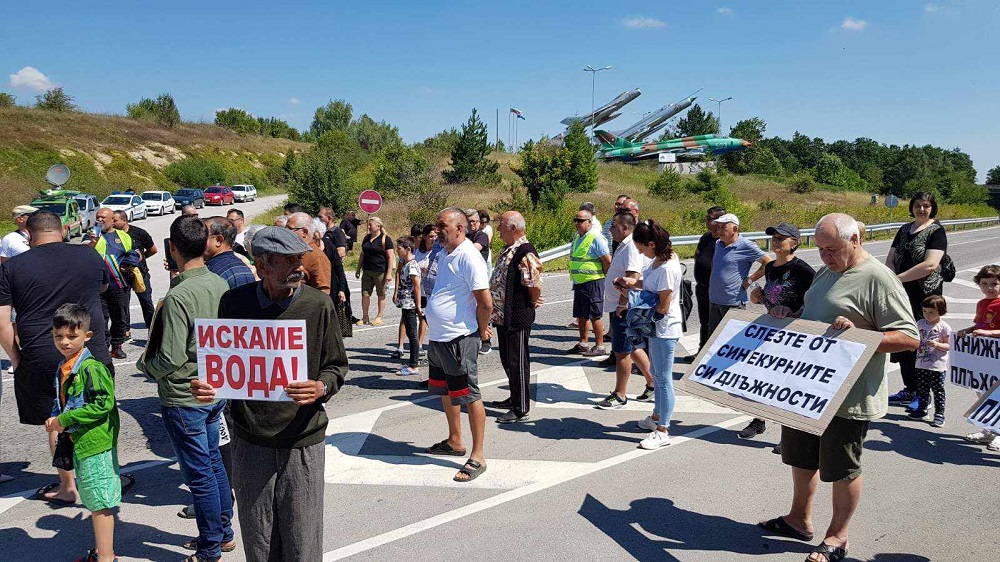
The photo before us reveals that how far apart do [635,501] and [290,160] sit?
166ft

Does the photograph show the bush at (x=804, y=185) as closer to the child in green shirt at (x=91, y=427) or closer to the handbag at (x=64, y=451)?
the child in green shirt at (x=91, y=427)

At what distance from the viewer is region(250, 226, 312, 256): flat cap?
9.35 feet

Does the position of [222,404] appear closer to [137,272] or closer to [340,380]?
[340,380]

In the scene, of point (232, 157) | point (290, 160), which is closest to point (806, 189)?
point (290, 160)

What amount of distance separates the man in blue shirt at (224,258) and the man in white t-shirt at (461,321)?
4.67ft

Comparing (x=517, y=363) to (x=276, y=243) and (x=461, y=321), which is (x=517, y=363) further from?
(x=276, y=243)

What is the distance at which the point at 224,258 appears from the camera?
14.7ft

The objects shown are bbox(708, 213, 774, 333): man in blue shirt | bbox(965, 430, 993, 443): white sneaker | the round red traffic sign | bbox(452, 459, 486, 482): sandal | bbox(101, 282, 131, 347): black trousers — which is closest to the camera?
bbox(452, 459, 486, 482): sandal

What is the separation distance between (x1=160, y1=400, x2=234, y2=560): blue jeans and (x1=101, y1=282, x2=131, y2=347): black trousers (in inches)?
230

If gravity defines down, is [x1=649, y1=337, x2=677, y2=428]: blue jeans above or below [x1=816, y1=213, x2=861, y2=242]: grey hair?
below

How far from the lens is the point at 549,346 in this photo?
966 cm

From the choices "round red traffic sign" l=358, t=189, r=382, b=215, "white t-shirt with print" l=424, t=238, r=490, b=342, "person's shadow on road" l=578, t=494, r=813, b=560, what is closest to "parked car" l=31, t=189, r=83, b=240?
"round red traffic sign" l=358, t=189, r=382, b=215

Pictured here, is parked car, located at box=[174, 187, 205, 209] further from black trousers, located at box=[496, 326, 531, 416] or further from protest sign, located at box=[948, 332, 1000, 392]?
protest sign, located at box=[948, 332, 1000, 392]

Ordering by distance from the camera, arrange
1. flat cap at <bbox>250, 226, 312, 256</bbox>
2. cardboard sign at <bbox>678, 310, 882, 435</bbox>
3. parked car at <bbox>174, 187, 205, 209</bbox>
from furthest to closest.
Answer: parked car at <bbox>174, 187, 205, 209</bbox>
cardboard sign at <bbox>678, 310, 882, 435</bbox>
flat cap at <bbox>250, 226, 312, 256</bbox>
